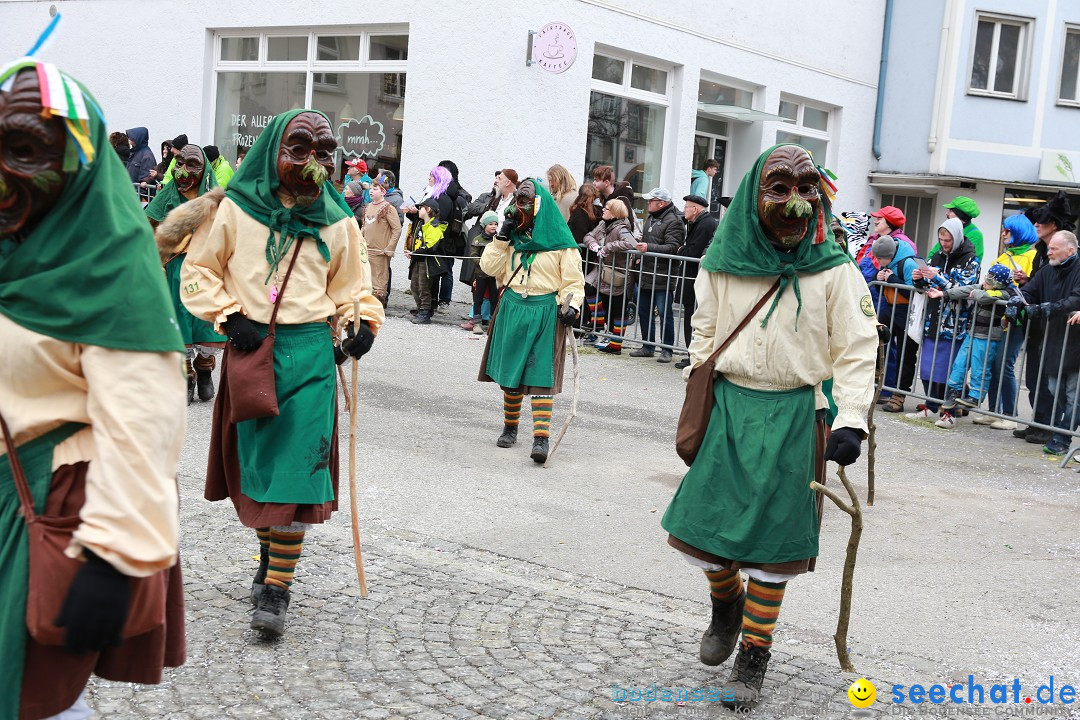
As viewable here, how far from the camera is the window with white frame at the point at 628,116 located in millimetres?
17078

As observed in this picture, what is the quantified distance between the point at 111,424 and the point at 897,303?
32.7 ft

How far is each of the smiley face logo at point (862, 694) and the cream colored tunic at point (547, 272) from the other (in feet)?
14.6

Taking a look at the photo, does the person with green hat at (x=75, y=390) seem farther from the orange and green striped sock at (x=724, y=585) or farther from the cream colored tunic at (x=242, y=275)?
the orange and green striped sock at (x=724, y=585)

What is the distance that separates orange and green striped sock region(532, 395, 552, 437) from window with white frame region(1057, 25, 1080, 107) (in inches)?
724

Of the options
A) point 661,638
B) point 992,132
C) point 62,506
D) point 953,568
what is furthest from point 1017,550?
point 992,132

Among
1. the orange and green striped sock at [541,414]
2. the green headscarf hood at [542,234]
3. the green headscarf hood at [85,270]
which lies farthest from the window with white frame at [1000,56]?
the green headscarf hood at [85,270]

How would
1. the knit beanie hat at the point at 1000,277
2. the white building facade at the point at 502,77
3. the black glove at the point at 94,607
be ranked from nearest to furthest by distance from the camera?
the black glove at the point at 94,607 → the knit beanie hat at the point at 1000,277 → the white building facade at the point at 502,77

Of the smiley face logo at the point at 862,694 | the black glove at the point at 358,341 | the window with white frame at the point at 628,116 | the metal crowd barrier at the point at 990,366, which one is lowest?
the smiley face logo at the point at 862,694

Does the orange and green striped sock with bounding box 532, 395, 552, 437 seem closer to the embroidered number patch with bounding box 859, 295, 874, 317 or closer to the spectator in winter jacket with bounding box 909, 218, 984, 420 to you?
the embroidered number patch with bounding box 859, 295, 874, 317

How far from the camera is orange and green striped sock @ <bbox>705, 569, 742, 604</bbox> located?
442 centimetres

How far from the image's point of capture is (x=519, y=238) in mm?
8258

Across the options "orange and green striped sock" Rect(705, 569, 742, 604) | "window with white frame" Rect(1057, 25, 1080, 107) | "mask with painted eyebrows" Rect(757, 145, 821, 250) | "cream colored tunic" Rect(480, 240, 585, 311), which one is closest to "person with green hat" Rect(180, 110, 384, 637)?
"orange and green striped sock" Rect(705, 569, 742, 604)

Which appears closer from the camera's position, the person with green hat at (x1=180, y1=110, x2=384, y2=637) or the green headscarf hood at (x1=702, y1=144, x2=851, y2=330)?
the green headscarf hood at (x1=702, y1=144, x2=851, y2=330)

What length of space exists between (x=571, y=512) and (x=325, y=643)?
2.54 metres
